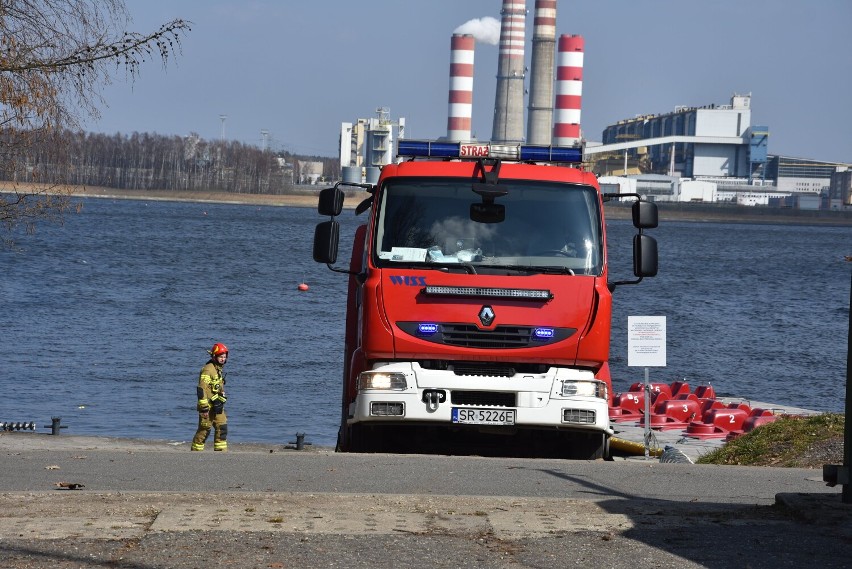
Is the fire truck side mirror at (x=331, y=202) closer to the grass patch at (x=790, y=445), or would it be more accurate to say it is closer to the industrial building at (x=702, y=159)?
the grass patch at (x=790, y=445)

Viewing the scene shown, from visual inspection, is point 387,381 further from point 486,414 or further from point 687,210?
point 687,210

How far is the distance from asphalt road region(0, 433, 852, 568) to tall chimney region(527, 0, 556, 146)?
113m

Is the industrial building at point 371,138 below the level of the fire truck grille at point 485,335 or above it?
above

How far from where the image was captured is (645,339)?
17.5 m

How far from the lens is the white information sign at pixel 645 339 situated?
17469 mm

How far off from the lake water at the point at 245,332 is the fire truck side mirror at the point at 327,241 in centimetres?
1125

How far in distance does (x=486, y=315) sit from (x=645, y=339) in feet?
24.9

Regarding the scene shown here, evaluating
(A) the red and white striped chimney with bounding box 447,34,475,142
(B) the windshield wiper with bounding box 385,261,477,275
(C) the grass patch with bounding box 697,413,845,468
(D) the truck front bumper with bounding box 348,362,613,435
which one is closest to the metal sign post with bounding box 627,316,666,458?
(C) the grass patch with bounding box 697,413,845,468

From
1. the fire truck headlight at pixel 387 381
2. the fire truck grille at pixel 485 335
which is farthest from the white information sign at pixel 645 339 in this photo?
the fire truck headlight at pixel 387 381

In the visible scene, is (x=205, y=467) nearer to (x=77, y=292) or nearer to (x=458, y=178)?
(x=458, y=178)

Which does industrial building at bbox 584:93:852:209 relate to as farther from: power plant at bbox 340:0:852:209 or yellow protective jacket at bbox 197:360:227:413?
yellow protective jacket at bbox 197:360:227:413

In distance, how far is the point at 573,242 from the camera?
10805mm

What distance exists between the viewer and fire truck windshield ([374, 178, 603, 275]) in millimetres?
10672

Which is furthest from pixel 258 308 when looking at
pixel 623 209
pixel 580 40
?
pixel 623 209
